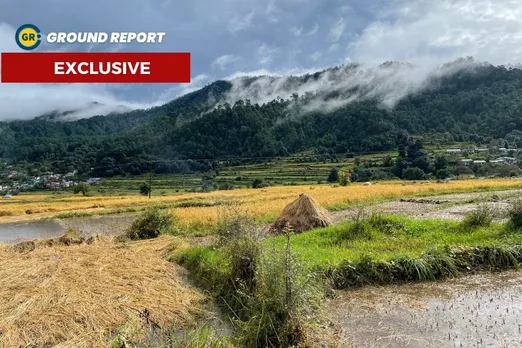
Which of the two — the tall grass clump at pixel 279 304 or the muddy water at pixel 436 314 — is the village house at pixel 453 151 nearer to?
the muddy water at pixel 436 314

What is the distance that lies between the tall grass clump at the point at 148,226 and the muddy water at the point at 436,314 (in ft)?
35.0

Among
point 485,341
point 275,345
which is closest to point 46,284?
point 275,345

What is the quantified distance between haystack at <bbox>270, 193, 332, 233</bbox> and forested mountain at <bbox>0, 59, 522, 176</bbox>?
70716 mm

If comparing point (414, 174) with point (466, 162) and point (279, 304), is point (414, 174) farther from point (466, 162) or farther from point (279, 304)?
point (279, 304)

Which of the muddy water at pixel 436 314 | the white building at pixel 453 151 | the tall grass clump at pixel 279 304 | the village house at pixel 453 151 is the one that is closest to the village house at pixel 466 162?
the village house at pixel 453 151

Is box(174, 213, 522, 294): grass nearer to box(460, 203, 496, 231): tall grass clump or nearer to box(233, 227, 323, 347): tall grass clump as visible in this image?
box(460, 203, 496, 231): tall grass clump

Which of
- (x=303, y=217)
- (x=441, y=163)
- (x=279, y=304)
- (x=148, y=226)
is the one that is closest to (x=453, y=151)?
(x=441, y=163)

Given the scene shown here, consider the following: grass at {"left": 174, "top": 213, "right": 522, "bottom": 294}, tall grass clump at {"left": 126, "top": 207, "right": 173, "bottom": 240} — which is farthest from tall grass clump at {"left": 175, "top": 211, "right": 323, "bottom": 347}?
tall grass clump at {"left": 126, "top": 207, "right": 173, "bottom": 240}

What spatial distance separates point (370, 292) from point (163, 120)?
120m

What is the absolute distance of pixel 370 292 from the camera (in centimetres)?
762

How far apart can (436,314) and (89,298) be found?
6298 millimetres

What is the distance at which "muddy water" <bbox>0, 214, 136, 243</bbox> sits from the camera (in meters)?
20.1

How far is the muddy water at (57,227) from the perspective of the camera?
2011 cm

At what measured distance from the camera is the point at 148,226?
16.4 m
